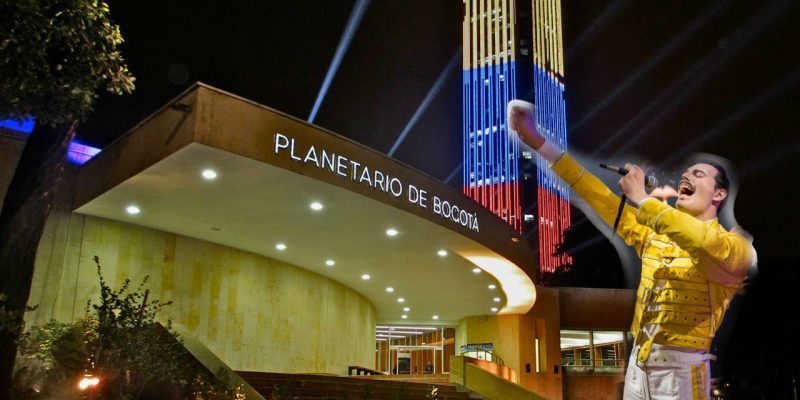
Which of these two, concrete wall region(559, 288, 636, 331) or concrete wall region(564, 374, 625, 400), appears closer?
concrete wall region(564, 374, 625, 400)

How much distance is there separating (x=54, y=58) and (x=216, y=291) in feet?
41.2

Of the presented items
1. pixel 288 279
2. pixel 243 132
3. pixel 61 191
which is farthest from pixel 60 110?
pixel 288 279

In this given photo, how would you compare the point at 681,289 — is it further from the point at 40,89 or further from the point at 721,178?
the point at 40,89

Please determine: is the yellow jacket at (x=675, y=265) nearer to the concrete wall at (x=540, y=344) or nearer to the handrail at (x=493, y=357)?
the handrail at (x=493, y=357)

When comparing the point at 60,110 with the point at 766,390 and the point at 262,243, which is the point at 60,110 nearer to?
the point at 262,243

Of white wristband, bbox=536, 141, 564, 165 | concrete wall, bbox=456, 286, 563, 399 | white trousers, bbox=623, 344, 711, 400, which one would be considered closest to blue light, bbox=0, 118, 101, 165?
white wristband, bbox=536, 141, 564, 165

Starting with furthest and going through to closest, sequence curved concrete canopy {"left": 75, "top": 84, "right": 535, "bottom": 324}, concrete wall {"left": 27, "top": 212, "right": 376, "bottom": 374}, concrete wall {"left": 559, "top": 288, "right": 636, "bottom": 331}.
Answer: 1. concrete wall {"left": 559, "top": 288, "right": 636, "bottom": 331}
2. concrete wall {"left": 27, "top": 212, "right": 376, "bottom": 374}
3. curved concrete canopy {"left": 75, "top": 84, "right": 535, "bottom": 324}

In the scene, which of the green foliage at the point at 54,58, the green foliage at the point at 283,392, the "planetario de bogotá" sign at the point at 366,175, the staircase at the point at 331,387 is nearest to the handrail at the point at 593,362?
the staircase at the point at 331,387

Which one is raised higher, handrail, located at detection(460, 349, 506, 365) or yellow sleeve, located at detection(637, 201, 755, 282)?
yellow sleeve, located at detection(637, 201, 755, 282)

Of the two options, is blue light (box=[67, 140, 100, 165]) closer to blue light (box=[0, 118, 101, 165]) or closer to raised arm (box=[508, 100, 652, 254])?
blue light (box=[0, 118, 101, 165])

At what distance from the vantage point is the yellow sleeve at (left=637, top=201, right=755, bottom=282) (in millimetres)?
3271

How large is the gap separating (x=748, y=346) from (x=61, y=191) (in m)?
24.6

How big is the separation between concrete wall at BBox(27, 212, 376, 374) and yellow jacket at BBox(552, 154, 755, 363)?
13.4 meters

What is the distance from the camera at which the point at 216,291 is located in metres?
18.5
